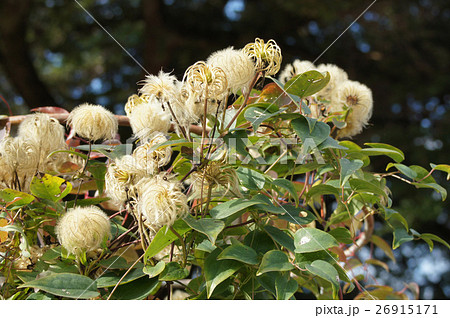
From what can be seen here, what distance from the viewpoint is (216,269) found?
34cm

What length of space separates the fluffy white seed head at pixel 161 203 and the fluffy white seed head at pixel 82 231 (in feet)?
0.13

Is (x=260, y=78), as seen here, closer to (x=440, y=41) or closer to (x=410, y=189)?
(x=410, y=189)

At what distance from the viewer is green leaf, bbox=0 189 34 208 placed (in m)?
0.39

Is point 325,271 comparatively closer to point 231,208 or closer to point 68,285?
point 231,208

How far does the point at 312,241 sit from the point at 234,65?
0.14 meters

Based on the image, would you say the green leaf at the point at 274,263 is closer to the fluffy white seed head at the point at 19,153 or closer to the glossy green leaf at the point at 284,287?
the glossy green leaf at the point at 284,287

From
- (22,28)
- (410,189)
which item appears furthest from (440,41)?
(22,28)

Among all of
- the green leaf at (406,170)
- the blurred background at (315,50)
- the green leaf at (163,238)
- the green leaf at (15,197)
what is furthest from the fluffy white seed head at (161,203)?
the blurred background at (315,50)

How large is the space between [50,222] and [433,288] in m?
2.03

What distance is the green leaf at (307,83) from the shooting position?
0.38 m

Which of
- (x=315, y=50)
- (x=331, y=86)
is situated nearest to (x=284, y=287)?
(x=331, y=86)

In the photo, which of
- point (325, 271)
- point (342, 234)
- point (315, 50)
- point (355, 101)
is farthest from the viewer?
Answer: point (315, 50)

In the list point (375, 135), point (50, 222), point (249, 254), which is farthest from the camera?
point (375, 135)
